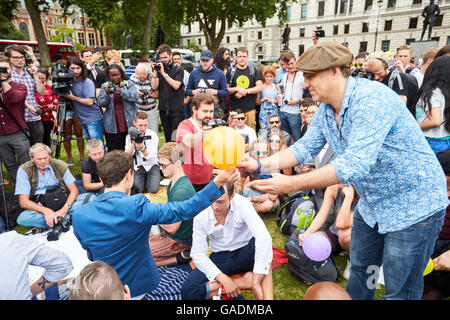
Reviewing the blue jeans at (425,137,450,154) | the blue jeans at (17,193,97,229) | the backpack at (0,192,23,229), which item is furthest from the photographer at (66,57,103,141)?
the blue jeans at (425,137,450,154)

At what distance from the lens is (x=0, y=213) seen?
414 centimetres

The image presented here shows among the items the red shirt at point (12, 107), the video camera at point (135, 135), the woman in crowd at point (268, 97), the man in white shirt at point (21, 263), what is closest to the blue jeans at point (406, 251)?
the man in white shirt at point (21, 263)

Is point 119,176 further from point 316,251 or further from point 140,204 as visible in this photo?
point 316,251

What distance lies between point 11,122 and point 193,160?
3.28 metres

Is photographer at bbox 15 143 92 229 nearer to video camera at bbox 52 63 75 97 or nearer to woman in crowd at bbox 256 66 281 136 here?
video camera at bbox 52 63 75 97

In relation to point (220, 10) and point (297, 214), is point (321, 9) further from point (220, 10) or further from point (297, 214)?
point (297, 214)

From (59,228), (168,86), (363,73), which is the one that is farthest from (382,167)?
(168,86)

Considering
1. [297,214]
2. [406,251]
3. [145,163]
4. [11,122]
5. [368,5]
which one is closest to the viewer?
[406,251]

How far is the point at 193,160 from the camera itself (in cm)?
328

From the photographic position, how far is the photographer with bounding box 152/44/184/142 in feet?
19.0

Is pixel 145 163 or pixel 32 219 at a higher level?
pixel 145 163

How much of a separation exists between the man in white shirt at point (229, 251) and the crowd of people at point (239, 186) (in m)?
0.01

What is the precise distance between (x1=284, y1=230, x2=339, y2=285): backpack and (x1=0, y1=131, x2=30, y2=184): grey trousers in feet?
14.5

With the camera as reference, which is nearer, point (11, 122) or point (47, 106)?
point (11, 122)
